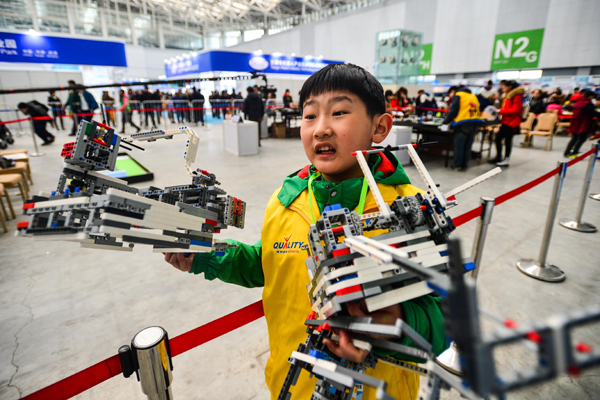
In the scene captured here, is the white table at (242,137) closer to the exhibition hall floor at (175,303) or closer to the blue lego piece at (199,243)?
the exhibition hall floor at (175,303)

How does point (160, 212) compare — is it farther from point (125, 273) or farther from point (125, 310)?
point (125, 273)

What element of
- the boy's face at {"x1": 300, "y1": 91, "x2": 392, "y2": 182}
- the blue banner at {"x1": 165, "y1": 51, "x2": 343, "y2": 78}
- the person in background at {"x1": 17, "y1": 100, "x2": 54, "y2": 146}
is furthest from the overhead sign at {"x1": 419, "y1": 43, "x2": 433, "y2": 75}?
the boy's face at {"x1": 300, "y1": 91, "x2": 392, "y2": 182}

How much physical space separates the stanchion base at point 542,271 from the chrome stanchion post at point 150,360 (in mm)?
3279

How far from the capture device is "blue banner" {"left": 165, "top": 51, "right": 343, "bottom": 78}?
1650cm

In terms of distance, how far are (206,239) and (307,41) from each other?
1070 inches

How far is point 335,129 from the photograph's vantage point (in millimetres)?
932

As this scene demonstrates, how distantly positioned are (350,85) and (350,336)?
2.36 ft

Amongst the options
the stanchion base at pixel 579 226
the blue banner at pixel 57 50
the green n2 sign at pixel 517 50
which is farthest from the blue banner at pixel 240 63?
the stanchion base at pixel 579 226

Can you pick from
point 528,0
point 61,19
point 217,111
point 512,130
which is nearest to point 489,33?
point 528,0

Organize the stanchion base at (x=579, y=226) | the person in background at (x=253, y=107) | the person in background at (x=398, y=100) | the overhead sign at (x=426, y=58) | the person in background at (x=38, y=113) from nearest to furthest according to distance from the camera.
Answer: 1. the stanchion base at (x=579, y=226)
2. the person in background at (x=398, y=100)
3. the person in background at (x=38, y=113)
4. the person in background at (x=253, y=107)
5. the overhead sign at (x=426, y=58)

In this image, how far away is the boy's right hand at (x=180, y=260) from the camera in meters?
1.10

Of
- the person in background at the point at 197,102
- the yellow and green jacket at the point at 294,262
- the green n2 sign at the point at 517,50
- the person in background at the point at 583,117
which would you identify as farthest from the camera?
the green n2 sign at the point at 517,50

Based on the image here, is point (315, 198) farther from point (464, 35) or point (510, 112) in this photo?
point (464, 35)

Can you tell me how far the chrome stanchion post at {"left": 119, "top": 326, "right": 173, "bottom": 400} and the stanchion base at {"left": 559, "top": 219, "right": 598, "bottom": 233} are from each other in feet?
15.8
